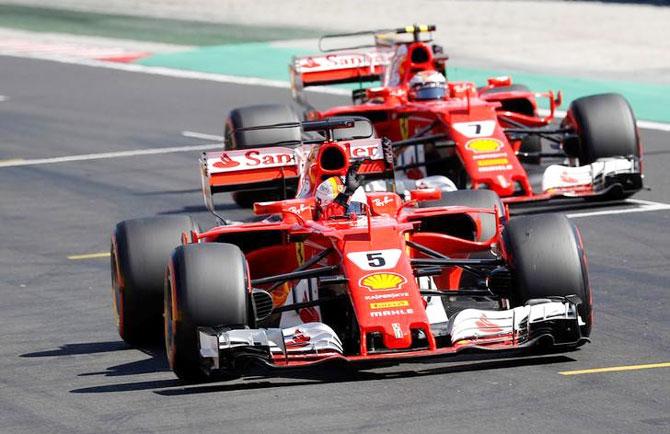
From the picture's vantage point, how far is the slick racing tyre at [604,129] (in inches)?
789

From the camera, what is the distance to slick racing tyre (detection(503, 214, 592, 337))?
12180 millimetres

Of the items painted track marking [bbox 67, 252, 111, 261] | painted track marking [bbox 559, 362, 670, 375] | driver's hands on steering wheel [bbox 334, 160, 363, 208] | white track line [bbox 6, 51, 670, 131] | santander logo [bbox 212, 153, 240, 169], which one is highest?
driver's hands on steering wheel [bbox 334, 160, 363, 208]

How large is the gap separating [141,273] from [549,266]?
10.4 feet

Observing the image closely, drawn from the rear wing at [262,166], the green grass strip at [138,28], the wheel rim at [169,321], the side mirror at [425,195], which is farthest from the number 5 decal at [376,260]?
the green grass strip at [138,28]

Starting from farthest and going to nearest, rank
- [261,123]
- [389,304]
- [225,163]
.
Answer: [261,123]
[225,163]
[389,304]

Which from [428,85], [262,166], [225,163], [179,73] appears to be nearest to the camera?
[225,163]

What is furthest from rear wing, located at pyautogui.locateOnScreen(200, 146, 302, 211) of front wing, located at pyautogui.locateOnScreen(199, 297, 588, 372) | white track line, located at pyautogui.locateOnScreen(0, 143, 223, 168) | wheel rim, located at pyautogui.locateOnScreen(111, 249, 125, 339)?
white track line, located at pyautogui.locateOnScreen(0, 143, 223, 168)

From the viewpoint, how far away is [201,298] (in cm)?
1179

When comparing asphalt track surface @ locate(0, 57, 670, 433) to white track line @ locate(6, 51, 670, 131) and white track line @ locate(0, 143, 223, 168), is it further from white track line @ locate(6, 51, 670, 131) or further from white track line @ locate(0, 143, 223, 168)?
white track line @ locate(6, 51, 670, 131)

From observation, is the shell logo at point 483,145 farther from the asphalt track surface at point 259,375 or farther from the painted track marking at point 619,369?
the painted track marking at point 619,369

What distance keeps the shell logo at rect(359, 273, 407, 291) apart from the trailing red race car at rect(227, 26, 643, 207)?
23.2ft

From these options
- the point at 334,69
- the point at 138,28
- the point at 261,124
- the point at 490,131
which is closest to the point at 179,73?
the point at 138,28

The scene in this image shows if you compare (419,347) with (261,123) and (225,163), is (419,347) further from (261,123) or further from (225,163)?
(261,123)

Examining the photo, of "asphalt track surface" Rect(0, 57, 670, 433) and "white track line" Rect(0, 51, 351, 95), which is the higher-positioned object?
"asphalt track surface" Rect(0, 57, 670, 433)
